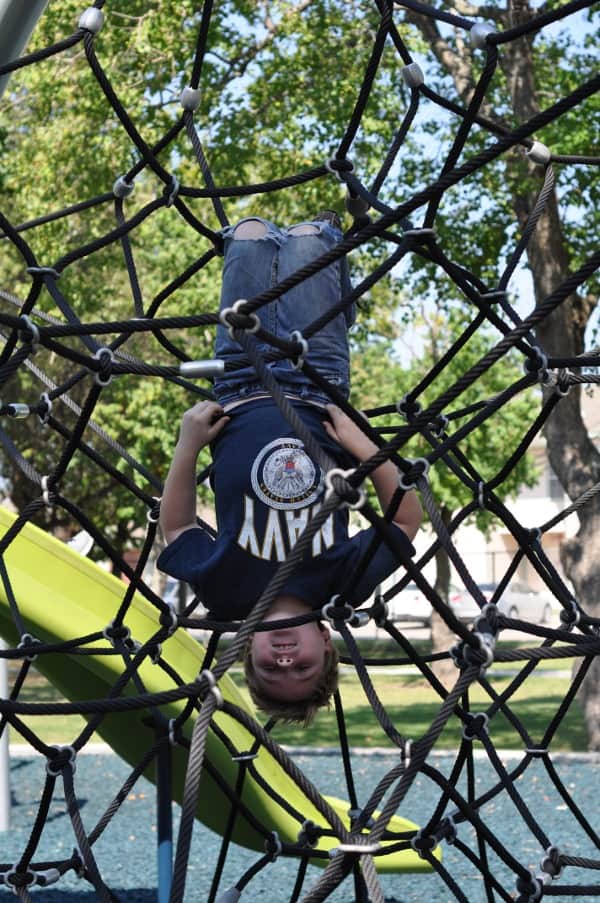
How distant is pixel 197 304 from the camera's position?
9.07 meters

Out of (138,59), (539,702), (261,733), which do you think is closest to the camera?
(261,733)

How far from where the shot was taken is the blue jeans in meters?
2.58

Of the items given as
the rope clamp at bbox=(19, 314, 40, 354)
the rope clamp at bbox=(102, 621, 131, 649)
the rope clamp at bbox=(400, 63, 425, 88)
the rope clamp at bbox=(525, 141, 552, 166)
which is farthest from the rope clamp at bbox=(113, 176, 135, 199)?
the rope clamp at bbox=(19, 314, 40, 354)

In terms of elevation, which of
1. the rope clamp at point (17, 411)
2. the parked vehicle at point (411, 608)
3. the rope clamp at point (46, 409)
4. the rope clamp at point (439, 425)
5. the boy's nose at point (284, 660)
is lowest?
the boy's nose at point (284, 660)

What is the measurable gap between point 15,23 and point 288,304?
812 millimetres

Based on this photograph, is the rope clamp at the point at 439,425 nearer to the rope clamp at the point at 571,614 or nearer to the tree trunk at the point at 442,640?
the rope clamp at the point at 571,614

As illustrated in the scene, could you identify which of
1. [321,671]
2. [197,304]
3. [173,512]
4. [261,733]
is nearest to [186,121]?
[173,512]

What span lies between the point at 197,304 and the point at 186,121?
6.06 meters

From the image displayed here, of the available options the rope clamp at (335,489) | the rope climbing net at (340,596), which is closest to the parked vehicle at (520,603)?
the rope climbing net at (340,596)

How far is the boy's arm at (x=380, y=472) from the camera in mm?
2312

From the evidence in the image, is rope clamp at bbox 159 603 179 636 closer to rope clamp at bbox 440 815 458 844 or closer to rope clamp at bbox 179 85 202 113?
rope clamp at bbox 440 815 458 844

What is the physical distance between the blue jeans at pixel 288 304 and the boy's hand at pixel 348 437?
10cm

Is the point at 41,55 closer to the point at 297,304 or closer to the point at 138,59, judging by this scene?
the point at 297,304

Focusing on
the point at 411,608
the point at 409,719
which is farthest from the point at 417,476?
the point at 411,608
